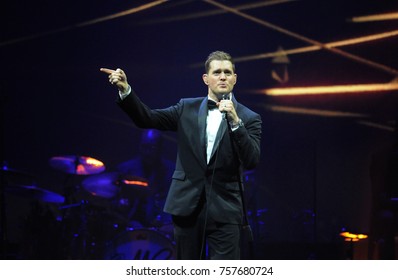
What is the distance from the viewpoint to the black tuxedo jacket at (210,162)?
3033 millimetres

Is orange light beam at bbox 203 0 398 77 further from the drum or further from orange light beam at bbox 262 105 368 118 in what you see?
the drum

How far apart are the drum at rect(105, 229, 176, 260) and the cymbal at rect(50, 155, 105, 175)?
799 millimetres

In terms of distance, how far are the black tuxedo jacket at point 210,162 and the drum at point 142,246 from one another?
293cm

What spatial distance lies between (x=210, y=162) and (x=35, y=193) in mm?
3439

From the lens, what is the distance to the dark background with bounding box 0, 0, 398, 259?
653cm

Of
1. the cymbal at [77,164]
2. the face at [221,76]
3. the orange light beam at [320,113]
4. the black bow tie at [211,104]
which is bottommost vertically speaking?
the black bow tie at [211,104]

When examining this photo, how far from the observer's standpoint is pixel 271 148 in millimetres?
7055

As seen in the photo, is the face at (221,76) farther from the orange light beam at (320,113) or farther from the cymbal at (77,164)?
the orange light beam at (320,113)

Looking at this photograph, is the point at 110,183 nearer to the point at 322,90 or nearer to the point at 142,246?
the point at 142,246

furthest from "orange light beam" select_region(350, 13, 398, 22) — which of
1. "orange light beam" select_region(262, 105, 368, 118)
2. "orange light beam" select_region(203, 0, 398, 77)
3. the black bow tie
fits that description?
the black bow tie

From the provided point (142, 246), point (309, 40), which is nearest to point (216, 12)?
point (309, 40)

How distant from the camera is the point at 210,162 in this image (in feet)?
10.2

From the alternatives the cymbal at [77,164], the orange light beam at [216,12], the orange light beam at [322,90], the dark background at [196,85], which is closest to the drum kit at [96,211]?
the cymbal at [77,164]
